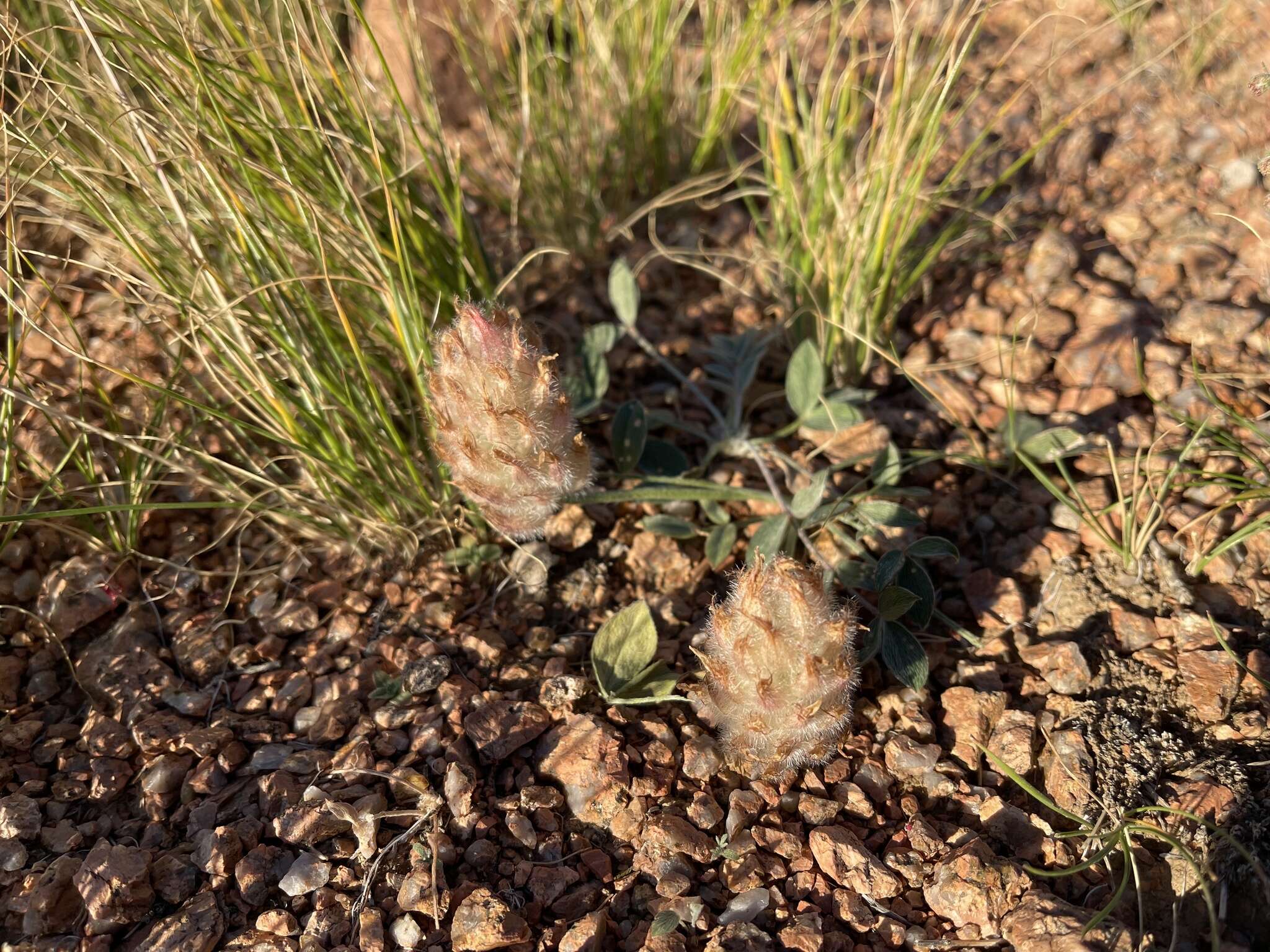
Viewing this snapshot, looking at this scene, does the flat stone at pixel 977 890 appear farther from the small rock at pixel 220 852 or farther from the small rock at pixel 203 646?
the small rock at pixel 203 646

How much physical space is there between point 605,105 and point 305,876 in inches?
80.7

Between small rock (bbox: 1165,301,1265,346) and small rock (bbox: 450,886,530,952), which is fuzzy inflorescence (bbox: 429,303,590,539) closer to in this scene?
small rock (bbox: 450,886,530,952)

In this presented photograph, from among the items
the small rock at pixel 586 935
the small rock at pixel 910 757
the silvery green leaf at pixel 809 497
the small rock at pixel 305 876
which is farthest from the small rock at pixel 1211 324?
the small rock at pixel 305 876

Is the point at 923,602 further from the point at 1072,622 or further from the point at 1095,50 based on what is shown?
the point at 1095,50

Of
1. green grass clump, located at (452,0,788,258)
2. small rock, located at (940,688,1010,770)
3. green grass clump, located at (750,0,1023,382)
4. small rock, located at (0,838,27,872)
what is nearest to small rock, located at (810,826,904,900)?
small rock, located at (940,688,1010,770)

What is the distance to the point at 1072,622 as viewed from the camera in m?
1.77

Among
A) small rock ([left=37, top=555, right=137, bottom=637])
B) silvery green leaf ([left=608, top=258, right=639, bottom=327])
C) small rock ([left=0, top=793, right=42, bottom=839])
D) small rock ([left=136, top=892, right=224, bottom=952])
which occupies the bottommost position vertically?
small rock ([left=136, top=892, right=224, bottom=952])

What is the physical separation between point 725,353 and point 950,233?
639 millimetres

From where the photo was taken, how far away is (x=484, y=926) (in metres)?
1.38

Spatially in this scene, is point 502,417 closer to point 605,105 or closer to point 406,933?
point 406,933

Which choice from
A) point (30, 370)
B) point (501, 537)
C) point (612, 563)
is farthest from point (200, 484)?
point (612, 563)

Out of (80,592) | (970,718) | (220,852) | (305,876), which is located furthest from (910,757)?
(80,592)

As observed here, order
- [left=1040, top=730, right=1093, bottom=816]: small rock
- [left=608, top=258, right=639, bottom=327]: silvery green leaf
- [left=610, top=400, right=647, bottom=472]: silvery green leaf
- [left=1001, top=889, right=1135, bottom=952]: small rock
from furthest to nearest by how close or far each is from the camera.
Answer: [left=608, top=258, right=639, bottom=327]: silvery green leaf < [left=610, top=400, right=647, bottom=472]: silvery green leaf < [left=1040, top=730, right=1093, bottom=816]: small rock < [left=1001, top=889, right=1135, bottom=952]: small rock

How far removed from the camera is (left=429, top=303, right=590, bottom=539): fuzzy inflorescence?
155cm
